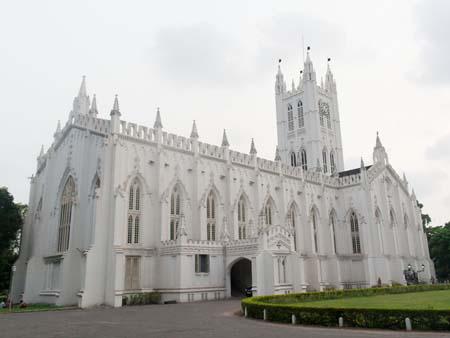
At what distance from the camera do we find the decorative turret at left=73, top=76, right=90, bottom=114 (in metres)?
40.8

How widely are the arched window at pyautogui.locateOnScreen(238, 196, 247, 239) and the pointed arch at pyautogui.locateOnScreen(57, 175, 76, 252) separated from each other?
15888 mm

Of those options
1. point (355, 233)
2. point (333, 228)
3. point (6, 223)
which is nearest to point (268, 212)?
point (333, 228)

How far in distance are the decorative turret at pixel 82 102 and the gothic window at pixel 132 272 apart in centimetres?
1607

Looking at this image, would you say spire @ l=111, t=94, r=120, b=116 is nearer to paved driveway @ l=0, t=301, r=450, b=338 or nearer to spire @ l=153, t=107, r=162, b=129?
spire @ l=153, t=107, r=162, b=129

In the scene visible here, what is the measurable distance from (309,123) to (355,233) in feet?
86.8

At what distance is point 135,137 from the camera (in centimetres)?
3522

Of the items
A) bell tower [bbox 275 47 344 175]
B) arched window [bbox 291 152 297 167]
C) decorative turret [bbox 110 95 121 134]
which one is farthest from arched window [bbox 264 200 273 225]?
arched window [bbox 291 152 297 167]

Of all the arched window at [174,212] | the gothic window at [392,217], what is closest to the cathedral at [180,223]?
the arched window at [174,212]

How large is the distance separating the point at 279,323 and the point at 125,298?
16462 millimetres

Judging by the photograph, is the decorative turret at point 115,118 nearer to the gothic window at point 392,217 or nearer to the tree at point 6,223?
the tree at point 6,223

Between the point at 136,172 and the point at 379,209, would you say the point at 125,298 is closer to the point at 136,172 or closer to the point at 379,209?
the point at 136,172

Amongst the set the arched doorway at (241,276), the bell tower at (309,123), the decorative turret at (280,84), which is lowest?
the arched doorway at (241,276)

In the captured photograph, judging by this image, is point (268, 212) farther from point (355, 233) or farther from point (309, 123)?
point (309, 123)

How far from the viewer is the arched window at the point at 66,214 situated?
118 ft
